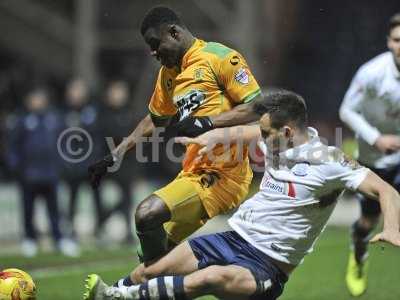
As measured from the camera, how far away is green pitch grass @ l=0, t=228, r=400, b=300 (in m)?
10.5

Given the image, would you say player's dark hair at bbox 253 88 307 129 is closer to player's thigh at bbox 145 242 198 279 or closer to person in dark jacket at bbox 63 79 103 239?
player's thigh at bbox 145 242 198 279

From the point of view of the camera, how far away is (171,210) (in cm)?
796

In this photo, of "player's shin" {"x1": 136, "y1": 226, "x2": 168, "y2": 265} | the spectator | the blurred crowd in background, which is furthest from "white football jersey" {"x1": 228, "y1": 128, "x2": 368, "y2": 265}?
the blurred crowd in background

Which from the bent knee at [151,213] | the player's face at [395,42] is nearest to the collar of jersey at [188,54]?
the bent knee at [151,213]

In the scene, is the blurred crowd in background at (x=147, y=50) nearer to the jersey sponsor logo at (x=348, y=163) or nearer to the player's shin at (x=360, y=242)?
the player's shin at (x=360, y=242)

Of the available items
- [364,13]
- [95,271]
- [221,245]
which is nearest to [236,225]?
[221,245]

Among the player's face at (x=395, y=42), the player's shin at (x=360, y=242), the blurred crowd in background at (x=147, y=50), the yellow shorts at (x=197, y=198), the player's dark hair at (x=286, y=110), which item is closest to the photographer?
the player's dark hair at (x=286, y=110)

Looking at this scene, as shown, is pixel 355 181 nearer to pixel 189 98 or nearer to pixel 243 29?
pixel 189 98

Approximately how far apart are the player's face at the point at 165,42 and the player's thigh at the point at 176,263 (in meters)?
1.58

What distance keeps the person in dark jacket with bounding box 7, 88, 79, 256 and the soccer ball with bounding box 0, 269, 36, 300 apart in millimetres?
7577

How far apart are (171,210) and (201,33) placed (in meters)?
14.9

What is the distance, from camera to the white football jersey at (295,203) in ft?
23.9

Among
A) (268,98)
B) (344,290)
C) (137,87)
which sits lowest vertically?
(344,290)

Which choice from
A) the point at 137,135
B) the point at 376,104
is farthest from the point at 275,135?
the point at 376,104
